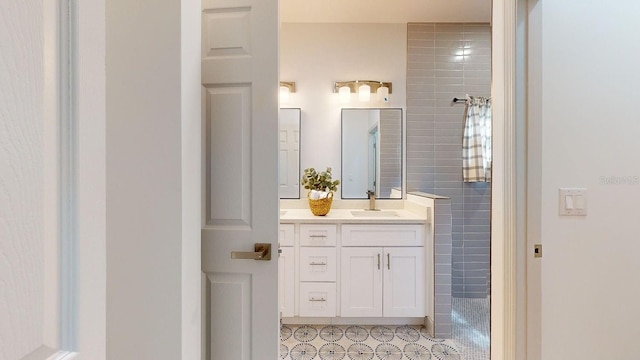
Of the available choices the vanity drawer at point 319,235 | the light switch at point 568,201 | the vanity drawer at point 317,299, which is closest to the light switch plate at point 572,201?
the light switch at point 568,201

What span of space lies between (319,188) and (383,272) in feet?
2.92

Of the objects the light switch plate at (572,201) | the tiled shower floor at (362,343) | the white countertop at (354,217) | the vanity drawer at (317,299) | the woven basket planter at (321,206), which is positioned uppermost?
the light switch plate at (572,201)

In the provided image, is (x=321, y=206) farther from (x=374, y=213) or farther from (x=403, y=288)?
(x=403, y=288)

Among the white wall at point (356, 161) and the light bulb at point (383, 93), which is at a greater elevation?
the light bulb at point (383, 93)

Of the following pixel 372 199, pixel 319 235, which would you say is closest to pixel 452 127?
pixel 372 199

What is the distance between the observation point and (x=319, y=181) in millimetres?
2582

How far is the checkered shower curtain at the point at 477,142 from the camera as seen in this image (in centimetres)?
273

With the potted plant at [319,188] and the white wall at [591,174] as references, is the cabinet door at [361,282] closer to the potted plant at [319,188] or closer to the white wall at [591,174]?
the potted plant at [319,188]

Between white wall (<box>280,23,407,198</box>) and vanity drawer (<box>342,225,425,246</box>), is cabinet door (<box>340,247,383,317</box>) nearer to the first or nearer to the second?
vanity drawer (<box>342,225,425,246</box>)

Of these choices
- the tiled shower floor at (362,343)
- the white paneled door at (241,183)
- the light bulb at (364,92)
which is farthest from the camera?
the light bulb at (364,92)

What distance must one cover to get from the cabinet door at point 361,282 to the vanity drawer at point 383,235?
0.06 meters

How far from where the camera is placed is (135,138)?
86 cm

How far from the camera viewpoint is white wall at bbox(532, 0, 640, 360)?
1202 mm
